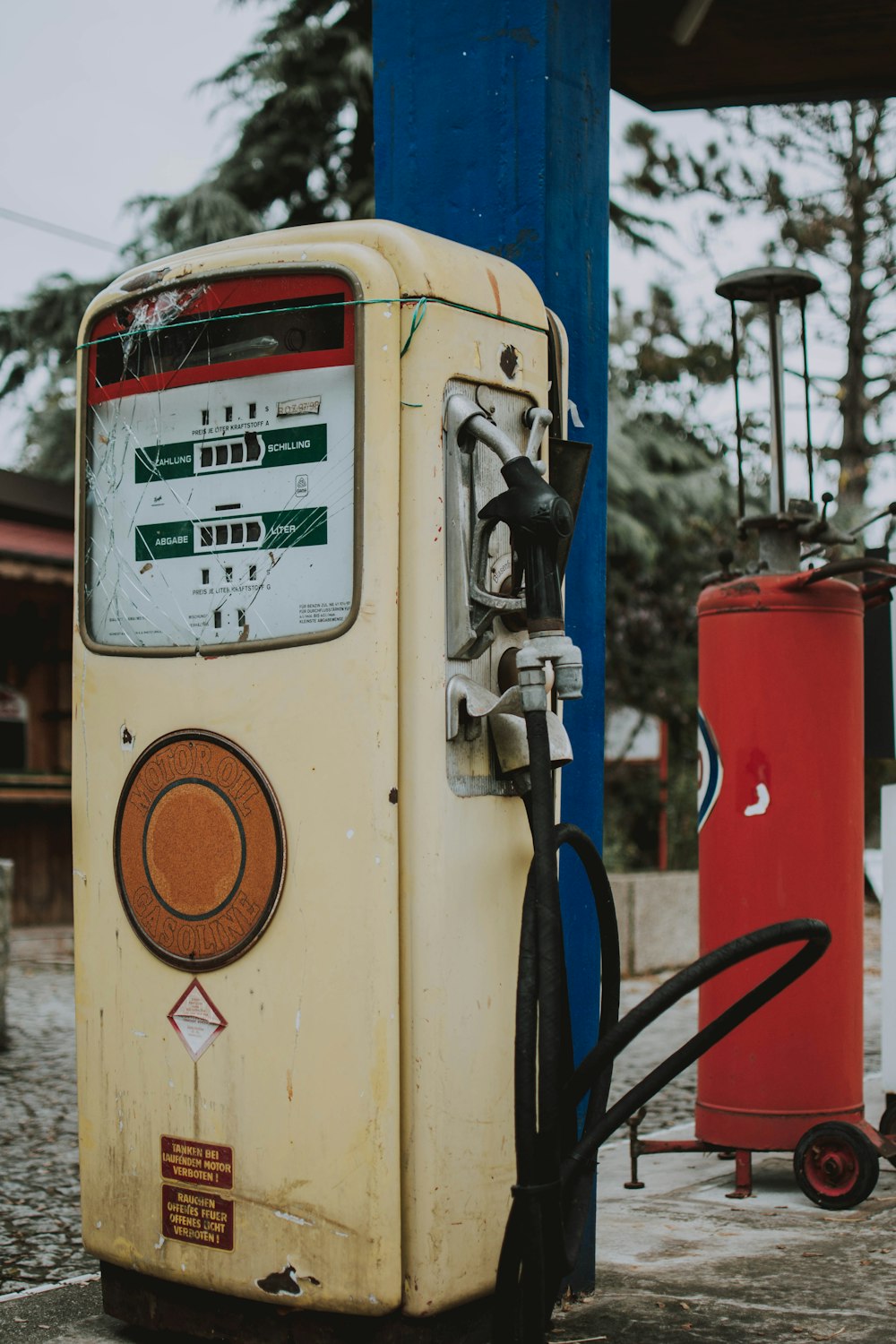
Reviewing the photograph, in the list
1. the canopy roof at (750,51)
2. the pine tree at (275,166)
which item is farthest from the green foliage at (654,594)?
the canopy roof at (750,51)

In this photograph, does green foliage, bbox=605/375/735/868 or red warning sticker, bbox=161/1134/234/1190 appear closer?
red warning sticker, bbox=161/1134/234/1190

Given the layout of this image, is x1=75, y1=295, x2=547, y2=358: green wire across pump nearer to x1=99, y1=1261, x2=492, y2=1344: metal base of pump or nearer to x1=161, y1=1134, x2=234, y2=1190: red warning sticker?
x1=161, y1=1134, x2=234, y2=1190: red warning sticker

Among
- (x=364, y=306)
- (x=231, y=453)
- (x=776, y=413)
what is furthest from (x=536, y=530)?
(x=776, y=413)

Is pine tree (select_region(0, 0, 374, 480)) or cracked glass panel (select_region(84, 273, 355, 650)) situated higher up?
pine tree (select_region(0, 0, 374, 480))

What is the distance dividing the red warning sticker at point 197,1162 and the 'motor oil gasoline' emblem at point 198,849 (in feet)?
1.11

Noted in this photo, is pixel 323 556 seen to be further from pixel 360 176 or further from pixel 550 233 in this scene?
pixel 360 176

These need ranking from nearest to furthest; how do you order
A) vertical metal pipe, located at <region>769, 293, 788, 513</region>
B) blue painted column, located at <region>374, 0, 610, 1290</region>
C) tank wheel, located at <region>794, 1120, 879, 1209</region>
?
blue painted column, located at <region>374, 0, 610, 1290</region> → tank wheel, located at <region>794, 1120, 879, 1209</region> → vertical metal pipe, located at <region>769, 293, 788, 513</region>

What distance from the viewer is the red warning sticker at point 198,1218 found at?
290 cm

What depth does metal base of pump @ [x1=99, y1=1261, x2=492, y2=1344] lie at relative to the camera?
279 cm

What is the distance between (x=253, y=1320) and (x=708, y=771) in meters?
2.30

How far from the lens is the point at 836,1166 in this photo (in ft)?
13.5

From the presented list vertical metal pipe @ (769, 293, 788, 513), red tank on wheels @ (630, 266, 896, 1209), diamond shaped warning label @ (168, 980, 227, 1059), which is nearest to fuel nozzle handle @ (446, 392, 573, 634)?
diamond shaped warning label @ (168, 980, 227, 1059)

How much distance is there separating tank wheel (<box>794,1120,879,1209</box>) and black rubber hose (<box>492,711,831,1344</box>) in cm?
148

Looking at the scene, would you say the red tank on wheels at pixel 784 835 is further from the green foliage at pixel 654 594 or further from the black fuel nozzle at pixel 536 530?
the green foliage at pixel 654 594
